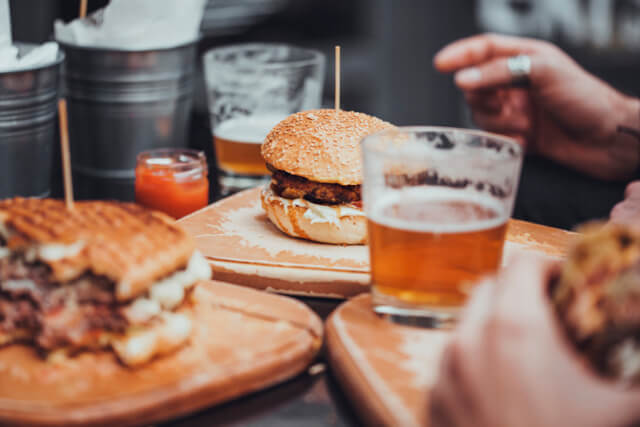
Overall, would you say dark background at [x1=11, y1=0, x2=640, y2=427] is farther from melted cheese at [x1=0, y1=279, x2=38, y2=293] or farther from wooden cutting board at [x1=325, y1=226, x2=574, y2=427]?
melted cheese at [x1=0, y1=279, x2=38, y2=293]

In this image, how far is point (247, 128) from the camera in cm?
257

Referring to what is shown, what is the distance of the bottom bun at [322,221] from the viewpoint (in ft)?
6.10

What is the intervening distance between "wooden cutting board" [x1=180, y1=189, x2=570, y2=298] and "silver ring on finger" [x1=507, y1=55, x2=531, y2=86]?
3.63ft

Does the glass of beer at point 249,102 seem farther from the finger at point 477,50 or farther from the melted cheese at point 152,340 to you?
the melted cheese at point 152,340

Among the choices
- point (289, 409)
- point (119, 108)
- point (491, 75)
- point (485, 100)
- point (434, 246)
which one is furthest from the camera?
point (485, 100)

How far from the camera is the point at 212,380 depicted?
Answer: 1186mm

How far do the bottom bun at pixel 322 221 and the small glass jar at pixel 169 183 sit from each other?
36cm

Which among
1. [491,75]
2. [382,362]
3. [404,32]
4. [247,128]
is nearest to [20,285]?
[382,362]

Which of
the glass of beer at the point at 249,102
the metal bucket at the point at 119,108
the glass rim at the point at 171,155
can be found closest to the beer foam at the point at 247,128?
the glass of beer at the point at 249,102

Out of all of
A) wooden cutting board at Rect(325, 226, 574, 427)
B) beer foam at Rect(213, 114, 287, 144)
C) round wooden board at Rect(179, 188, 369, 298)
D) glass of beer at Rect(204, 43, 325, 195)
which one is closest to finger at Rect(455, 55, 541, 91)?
glass of beer at Rect(204, 43, 325, 195)

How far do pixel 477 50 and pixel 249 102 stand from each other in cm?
109

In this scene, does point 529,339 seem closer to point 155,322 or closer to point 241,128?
point 155,322

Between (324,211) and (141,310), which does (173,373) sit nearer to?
(141,310)

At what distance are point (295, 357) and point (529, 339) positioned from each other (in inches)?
20.2
